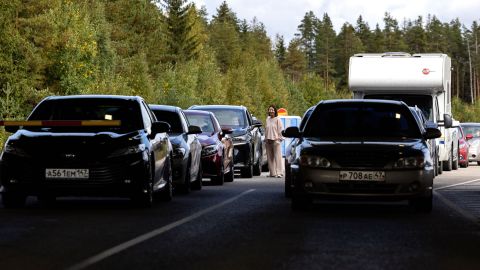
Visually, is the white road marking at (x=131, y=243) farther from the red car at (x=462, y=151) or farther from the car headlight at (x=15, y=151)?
the red car at (x=462, y=151)

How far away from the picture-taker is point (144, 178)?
16.5 m

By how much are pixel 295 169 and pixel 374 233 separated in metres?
3.26

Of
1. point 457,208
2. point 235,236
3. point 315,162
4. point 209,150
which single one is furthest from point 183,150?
point 235,236

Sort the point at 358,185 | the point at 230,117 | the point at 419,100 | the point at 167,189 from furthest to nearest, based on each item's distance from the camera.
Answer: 1. the point at 419,100
2. the point at 230,117
3. the point at 167,189
4. the point at 358,185

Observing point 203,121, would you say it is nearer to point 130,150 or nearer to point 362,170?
point 130,150

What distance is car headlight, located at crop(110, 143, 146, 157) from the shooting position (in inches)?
642

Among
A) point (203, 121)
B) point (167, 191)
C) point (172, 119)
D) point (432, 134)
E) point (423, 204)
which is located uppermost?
point (172, 119)

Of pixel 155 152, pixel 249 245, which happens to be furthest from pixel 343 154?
pixel 249 245

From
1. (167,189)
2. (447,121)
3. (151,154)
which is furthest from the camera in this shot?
(447,121)

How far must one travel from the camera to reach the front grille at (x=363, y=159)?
1588 cm

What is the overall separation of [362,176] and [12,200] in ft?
15.5

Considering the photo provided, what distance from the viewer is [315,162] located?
1595 cm

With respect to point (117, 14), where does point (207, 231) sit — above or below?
below

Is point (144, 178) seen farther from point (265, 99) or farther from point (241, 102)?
point (265, 99)
